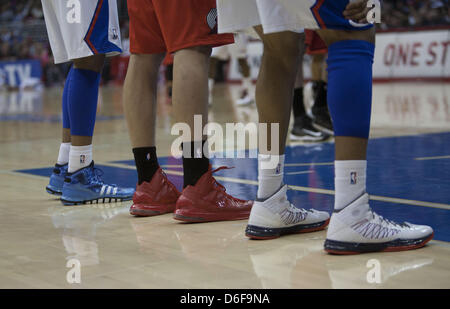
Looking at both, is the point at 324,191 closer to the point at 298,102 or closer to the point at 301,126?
the point at 301,126

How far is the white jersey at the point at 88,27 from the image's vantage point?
274 cm

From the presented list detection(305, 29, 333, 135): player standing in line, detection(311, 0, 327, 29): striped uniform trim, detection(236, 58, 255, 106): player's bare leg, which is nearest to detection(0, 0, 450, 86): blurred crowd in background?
detection(236, 58, 255, 106): player's bare leg

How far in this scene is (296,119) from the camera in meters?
4.81

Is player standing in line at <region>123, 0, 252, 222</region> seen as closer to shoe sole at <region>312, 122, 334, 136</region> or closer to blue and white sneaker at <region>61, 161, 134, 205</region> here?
blue and white sneaker at <region>61, 161, 134, 205</region>

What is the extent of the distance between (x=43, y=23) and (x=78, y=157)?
1795 centimetres

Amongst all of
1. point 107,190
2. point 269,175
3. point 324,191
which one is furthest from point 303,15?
point 107,190

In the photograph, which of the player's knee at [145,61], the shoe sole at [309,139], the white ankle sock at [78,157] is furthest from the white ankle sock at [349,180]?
the shoe sole at [309,139]

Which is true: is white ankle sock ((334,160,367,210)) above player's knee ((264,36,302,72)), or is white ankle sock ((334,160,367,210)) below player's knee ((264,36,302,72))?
below

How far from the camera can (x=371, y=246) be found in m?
1.86

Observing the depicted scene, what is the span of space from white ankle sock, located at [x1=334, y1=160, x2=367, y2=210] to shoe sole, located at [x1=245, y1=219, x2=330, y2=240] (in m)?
0.27

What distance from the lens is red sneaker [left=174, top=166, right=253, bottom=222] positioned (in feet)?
7.66

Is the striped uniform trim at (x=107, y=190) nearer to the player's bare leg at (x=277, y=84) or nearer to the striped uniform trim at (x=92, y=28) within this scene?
the striped uniform trim at (x=92, y=28)

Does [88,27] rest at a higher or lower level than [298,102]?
higher

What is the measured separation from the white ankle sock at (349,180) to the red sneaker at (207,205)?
1.92ft
